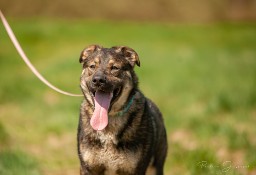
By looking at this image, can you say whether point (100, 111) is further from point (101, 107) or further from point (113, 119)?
point (113, 119)

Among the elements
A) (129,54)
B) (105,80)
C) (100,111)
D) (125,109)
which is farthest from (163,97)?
(105,80)

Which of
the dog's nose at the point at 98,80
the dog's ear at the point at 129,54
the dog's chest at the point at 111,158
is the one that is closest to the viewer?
the dog's nose at the point at 98,80

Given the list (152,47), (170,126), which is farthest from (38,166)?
(152,47)

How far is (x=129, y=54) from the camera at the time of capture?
6.11m

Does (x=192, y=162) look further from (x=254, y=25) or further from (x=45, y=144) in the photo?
(x=254, y=25)

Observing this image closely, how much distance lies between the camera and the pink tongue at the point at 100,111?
18.6 feet

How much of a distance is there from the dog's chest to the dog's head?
8.6 inches

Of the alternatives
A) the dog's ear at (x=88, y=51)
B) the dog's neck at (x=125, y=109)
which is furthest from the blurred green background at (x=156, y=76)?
the dog's ear at (x=88, y=51)

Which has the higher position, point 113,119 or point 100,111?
point 100,111

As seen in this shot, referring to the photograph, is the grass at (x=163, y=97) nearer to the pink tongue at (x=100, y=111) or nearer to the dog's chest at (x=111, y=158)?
the dog's chest at (x=111, y=158)

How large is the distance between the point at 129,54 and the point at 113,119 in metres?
0.70

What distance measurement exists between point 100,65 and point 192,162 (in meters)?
2.34

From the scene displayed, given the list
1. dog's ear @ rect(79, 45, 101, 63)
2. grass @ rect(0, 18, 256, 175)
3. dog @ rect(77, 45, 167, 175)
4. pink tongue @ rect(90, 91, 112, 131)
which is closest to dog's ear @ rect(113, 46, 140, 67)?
dog @ rect(77, 45, 167, 175)

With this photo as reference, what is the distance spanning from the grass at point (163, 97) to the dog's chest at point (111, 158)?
87 centimetres
